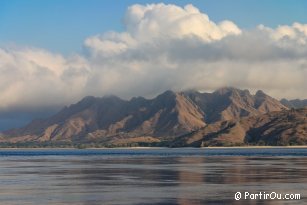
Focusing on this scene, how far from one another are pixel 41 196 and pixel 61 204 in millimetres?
7866

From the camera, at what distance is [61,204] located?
5453cm

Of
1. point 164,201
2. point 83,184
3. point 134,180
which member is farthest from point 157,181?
point 164,201

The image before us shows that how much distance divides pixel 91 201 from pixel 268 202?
1736 cm

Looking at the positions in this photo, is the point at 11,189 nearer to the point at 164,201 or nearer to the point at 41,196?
the point at 41,196

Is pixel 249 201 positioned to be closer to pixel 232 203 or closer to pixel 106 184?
pixel 232 203

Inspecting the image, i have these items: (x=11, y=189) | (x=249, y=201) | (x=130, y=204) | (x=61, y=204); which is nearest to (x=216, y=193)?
(x=249, y=201)

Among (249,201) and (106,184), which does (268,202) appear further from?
(106,184)

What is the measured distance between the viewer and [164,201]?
56.5 meters

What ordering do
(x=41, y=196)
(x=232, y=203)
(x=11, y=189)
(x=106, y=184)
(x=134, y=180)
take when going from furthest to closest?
1. (x=134, y=180)
2. (x=106, y=184)
3. (x=11, y=189)
4. (x=41, y=196)
5. (x=232, y=203)

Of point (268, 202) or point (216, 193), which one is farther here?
point (216, 193)

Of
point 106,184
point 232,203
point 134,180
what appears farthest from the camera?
point 134,180

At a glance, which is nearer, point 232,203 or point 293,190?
point 232,203

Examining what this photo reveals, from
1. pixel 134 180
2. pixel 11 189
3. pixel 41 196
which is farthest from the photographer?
pixel 134 180

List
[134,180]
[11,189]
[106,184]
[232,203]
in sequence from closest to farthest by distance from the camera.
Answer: [232,203] < [11,189] < [106,184] < [134,180]
